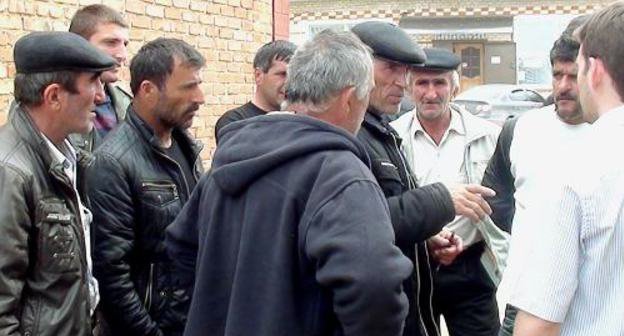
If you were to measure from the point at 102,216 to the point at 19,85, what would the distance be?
54 centimetres

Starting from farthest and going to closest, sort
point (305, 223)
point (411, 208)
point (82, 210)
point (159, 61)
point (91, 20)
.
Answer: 1. point (91, 20)
2. point (159, 61)
3. point (82, 210)
4. point (411, 208)
5. point (305, 223)

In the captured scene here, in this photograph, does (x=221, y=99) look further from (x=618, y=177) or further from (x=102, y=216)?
(x=618, y=177)

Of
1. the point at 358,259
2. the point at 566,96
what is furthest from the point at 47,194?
the point at 566,96

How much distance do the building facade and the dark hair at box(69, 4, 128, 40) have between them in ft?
70.0

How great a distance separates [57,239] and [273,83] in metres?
2.18

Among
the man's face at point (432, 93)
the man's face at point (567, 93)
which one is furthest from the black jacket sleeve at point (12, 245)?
the man's face at point (567, 93)

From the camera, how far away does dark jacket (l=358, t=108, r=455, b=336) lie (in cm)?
266

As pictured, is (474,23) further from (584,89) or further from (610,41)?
(610,41)

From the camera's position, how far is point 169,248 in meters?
2.66

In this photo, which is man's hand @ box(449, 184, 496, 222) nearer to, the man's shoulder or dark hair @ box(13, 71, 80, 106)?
the man's shoulder

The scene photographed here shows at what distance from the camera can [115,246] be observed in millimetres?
2939

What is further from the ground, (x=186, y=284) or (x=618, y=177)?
(x=618, y=177)

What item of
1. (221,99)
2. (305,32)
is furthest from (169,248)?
(305,32)

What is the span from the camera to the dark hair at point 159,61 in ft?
10.5
